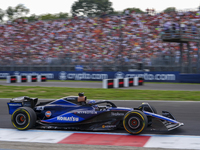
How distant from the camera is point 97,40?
77.9 feet

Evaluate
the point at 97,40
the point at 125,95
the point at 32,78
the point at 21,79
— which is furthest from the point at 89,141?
the point at 97,40

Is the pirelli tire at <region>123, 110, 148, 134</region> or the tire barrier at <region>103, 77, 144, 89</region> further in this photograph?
the tire barrier at <region>103, 77, 144, 89</region>

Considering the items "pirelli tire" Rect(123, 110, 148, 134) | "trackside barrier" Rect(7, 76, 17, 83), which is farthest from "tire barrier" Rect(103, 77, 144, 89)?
"pirelli tire" Rect(123, 110, 148, 134)

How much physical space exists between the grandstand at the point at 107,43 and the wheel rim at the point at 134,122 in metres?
14.1

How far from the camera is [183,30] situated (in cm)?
1922

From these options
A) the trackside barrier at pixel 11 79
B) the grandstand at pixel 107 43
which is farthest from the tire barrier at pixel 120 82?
the trackside barrier at pixel 11 79

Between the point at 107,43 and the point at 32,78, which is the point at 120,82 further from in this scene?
the point at 32,78

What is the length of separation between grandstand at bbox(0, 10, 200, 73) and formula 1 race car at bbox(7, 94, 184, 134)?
1380 centimetres

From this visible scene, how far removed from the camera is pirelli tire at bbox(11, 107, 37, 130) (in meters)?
5.76

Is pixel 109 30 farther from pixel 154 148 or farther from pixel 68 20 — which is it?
pixel 154 148

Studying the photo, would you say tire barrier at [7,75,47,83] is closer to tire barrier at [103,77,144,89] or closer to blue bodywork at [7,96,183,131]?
tire barrier at [103,77,144,89]

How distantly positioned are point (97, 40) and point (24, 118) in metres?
18.4

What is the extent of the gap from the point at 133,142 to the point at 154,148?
1.58ft

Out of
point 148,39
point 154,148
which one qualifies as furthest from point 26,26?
point 154,148
